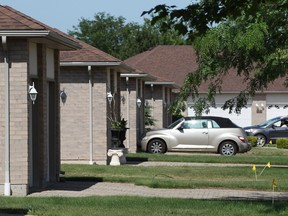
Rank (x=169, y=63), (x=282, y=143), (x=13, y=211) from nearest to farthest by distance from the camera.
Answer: (x=13, y=211) → (x=282, y=143) → (x=169, y=63)

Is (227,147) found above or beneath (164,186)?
above

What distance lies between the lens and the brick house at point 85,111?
30.7 m

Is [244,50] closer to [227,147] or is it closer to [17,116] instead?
[17,116]

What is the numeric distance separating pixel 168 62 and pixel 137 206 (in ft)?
156

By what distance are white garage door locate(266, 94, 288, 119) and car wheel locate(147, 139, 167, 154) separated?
954 inches

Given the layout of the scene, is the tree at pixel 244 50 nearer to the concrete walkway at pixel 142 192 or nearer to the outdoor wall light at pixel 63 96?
the concrete walkway at pixel 142 192

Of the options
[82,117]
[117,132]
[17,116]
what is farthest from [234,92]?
[17,116]

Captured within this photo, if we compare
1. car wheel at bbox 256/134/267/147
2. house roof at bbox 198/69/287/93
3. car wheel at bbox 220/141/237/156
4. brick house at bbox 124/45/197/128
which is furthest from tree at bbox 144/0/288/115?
house roof at bbox 198/69/287/93

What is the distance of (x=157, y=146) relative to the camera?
127ft

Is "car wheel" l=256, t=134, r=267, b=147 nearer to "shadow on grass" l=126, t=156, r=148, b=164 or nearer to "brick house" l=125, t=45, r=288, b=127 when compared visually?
"brick house" l=125, t=45, r=288, b=127

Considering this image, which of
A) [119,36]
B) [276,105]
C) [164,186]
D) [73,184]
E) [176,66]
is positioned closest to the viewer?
[164,186]

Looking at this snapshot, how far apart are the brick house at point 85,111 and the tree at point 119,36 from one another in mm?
52621

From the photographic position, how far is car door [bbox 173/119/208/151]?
3778 centimetres

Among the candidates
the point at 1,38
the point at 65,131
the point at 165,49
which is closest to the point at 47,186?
the point at 1,38
